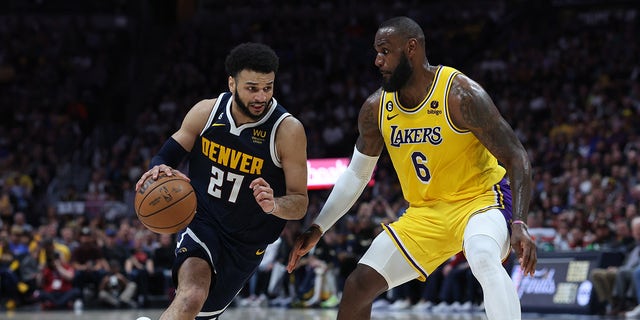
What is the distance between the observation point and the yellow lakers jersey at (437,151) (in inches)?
213

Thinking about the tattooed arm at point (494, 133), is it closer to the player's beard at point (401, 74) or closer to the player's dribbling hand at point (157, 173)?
the player's beard at point (401, 74)

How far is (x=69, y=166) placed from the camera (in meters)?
22.9

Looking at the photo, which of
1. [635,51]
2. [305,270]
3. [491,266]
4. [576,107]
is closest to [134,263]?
[305,270]

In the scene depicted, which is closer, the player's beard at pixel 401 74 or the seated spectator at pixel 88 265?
the player's beard at pixel 401 74

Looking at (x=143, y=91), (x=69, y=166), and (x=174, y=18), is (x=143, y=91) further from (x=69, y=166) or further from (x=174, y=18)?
(x=69, y=166)

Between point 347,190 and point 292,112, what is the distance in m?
18.4

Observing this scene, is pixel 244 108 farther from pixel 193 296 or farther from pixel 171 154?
pixel 193 296

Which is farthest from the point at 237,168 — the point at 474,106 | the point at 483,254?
the point at 483,254

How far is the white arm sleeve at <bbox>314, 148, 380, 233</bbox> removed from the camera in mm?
5902

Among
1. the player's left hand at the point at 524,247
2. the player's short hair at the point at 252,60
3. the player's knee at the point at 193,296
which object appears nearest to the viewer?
the player's left hand at the point at 524,247

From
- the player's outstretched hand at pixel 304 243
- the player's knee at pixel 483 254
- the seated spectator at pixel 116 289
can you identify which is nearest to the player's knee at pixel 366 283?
the player's outstretched hand at pixel 304 243


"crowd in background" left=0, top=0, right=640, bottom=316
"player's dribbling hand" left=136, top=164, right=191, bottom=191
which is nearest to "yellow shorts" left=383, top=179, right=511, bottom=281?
"player's dribbling hand" left=136, top=164, right=191, bottom=191

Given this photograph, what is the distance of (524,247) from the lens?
477 cm

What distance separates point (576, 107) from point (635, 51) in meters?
2.14
